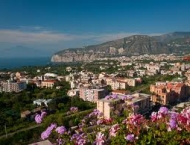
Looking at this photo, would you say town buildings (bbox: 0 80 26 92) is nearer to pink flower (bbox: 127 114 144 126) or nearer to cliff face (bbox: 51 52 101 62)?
pink flower (bbox: 127 114 144 126)

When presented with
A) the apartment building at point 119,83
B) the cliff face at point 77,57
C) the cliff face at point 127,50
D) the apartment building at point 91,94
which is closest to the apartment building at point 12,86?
the apartment building at point 91,94

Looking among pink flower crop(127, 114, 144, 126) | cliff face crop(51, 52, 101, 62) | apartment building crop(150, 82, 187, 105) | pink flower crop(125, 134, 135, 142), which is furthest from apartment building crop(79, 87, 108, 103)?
cliff face crop(51, 52, 101, 62)

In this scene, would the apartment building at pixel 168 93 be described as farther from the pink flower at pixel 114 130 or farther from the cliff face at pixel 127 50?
the cliff face at pixel 127 50

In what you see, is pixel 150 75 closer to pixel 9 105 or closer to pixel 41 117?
pixel 9 105

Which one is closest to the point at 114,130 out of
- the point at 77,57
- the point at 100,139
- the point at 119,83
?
the point at 100,139

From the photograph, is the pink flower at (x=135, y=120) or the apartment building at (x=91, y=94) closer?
the pink flower at (x=135, y=120)
